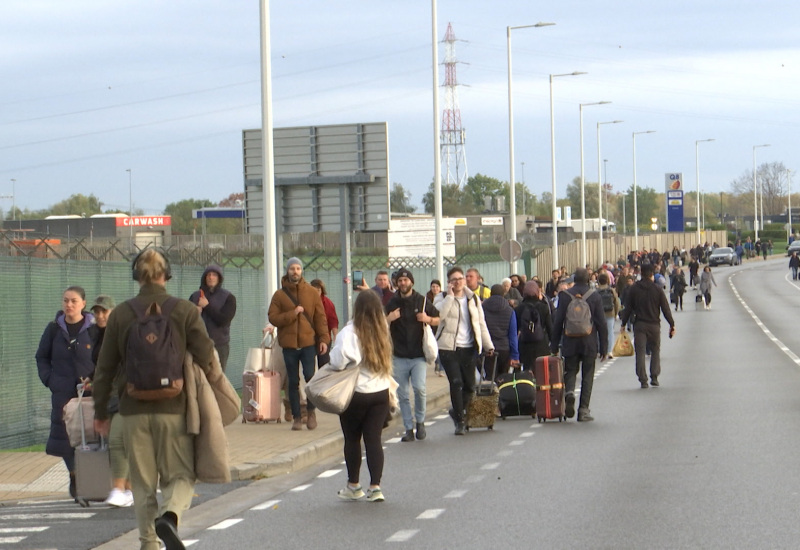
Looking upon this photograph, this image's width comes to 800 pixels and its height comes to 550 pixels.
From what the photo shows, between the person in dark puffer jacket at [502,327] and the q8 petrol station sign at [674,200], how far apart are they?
79.6 m

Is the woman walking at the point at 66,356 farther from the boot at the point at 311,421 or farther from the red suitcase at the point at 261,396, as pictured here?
the red suitcase at the point at 261,396

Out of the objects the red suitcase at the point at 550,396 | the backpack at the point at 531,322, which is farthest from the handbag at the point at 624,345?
the red suitcase at the point at 550,396

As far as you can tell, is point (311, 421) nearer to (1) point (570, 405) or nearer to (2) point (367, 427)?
(1) point (570, 405)

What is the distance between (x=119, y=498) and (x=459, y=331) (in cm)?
622

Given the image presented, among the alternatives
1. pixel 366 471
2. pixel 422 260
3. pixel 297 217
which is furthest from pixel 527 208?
pixel 366 471

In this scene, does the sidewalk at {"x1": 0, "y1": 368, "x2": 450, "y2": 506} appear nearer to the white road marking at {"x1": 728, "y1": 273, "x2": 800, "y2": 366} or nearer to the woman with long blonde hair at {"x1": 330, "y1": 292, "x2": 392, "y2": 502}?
the woman with long blonde hair at {"x1": 330, "y1": 292, "x2": 392, "y2": 502}

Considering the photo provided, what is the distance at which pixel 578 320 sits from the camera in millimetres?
17094

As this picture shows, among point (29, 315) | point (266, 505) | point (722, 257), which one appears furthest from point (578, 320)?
point (722, 257)

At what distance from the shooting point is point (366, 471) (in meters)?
12.9

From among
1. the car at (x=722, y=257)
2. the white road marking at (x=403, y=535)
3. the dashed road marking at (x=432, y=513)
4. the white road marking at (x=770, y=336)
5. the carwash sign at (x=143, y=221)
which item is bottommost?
the white road marking at (x=770, y=336)

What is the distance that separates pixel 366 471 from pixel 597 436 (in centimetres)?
347

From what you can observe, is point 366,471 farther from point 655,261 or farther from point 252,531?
point 655,261

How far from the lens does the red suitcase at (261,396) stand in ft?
54.6

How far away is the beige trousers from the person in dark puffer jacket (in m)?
9.93
